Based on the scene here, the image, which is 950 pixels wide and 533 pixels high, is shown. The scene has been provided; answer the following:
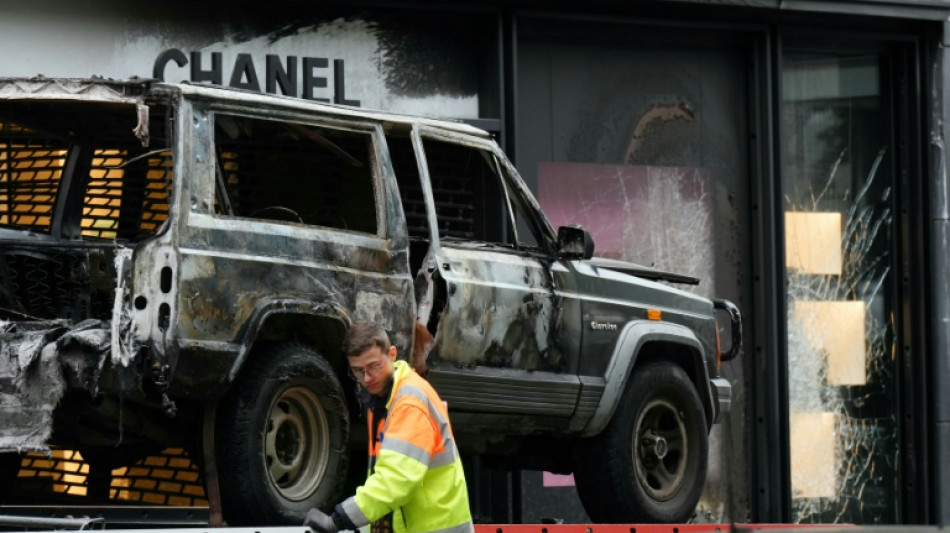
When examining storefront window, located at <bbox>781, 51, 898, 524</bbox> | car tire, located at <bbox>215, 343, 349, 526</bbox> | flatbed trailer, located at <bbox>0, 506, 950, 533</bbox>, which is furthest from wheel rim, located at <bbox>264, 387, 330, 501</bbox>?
storefront window, located at <bbox>781, 51, 898, 524</bbox>

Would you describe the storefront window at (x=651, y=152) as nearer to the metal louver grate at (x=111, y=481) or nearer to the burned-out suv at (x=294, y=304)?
the burned-out suv at (x=294, y=304)

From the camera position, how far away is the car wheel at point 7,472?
29.3 ft

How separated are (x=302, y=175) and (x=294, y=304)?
4.30 feet

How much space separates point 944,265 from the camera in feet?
49.2

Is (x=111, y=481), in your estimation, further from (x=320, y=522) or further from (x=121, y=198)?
(x=320, y=522)

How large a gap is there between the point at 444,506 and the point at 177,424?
2.24 meters

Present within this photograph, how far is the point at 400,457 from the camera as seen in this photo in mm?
5906

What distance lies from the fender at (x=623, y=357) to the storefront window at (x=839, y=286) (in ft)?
16.4

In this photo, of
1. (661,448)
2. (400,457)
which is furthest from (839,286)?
(400,457)

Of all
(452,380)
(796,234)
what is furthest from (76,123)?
(796,234)

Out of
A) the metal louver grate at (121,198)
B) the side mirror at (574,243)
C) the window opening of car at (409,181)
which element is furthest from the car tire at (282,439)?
the side mirror at (574,243)

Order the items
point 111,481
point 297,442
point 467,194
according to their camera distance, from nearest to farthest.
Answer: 1. point 297,442
2. point 111,481
3. point 467,194

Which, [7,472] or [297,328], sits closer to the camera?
[297,328]

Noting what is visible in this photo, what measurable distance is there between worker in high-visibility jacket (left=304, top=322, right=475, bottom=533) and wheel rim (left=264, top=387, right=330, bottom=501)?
5.05ft
